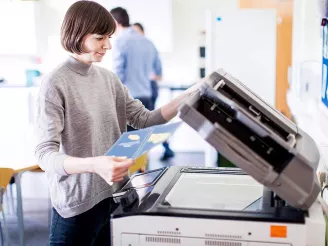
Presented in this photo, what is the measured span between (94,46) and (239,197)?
2.19 ft

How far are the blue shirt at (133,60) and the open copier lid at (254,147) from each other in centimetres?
318

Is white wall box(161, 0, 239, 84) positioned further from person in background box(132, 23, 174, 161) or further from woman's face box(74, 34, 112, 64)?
woman's face box(74, 34, 112, 64)

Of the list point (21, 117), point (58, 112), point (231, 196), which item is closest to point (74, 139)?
point (58, 112)

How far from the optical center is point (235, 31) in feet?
14.2

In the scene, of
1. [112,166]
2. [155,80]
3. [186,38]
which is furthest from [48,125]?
[186,38]

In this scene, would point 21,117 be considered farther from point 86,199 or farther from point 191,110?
point 191,110

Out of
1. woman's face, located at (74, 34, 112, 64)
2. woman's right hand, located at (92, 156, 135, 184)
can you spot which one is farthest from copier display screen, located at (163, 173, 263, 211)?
woman's face, located at (74, 34, 112, 64)

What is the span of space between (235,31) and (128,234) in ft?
10.8

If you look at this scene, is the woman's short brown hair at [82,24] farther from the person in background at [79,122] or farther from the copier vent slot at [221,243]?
the copier vent slot at [221,243]

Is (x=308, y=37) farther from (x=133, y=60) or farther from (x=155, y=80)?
(x=155, y=80)

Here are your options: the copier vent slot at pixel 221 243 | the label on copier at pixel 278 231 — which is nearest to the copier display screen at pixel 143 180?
the copier vent slot at pixel 221 243

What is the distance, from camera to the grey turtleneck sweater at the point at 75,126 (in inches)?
62.2

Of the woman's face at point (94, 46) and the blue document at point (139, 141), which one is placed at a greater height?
the woman's face at point (94, 46)

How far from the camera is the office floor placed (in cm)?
355
